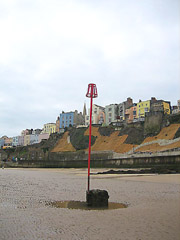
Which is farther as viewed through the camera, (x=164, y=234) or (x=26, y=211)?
(x=26, y=211)

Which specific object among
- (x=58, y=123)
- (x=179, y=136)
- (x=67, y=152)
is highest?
(x=58, y=123)

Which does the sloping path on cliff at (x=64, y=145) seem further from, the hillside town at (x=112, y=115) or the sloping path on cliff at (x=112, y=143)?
the sloping path on cliff at (x=112, y=143)

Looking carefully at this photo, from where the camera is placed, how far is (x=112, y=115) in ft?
328

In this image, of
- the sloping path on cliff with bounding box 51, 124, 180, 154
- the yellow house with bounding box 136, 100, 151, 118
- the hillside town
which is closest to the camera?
the sloping path on cliff with bounding box 51, 124, 180, 154

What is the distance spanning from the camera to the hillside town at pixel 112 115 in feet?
267

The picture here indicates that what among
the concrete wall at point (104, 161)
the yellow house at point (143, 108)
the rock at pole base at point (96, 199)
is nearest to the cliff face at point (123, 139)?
the concrete wall at point (104, 161)

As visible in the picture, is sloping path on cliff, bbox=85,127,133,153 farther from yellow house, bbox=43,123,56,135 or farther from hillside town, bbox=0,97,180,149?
yellow house, bbox=43,123,56,135

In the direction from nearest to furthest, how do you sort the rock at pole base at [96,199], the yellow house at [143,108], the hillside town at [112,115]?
the rock at pole base at [96,199] < the hillside town at [112,115] < the yellow house at [143,108]

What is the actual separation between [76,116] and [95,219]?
116 meters

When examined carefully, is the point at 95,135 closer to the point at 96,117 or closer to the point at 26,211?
the point at 96,117

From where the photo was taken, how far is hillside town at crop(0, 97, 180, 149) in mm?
81300

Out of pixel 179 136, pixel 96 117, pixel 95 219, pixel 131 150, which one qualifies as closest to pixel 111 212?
pixel 95 219

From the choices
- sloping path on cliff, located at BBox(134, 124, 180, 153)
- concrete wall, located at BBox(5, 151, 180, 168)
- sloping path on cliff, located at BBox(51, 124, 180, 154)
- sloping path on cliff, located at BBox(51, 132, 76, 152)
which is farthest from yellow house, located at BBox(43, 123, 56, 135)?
sloping path on cliff, located at BBox(134, 124, 180, 153)

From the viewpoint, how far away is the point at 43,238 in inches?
153
